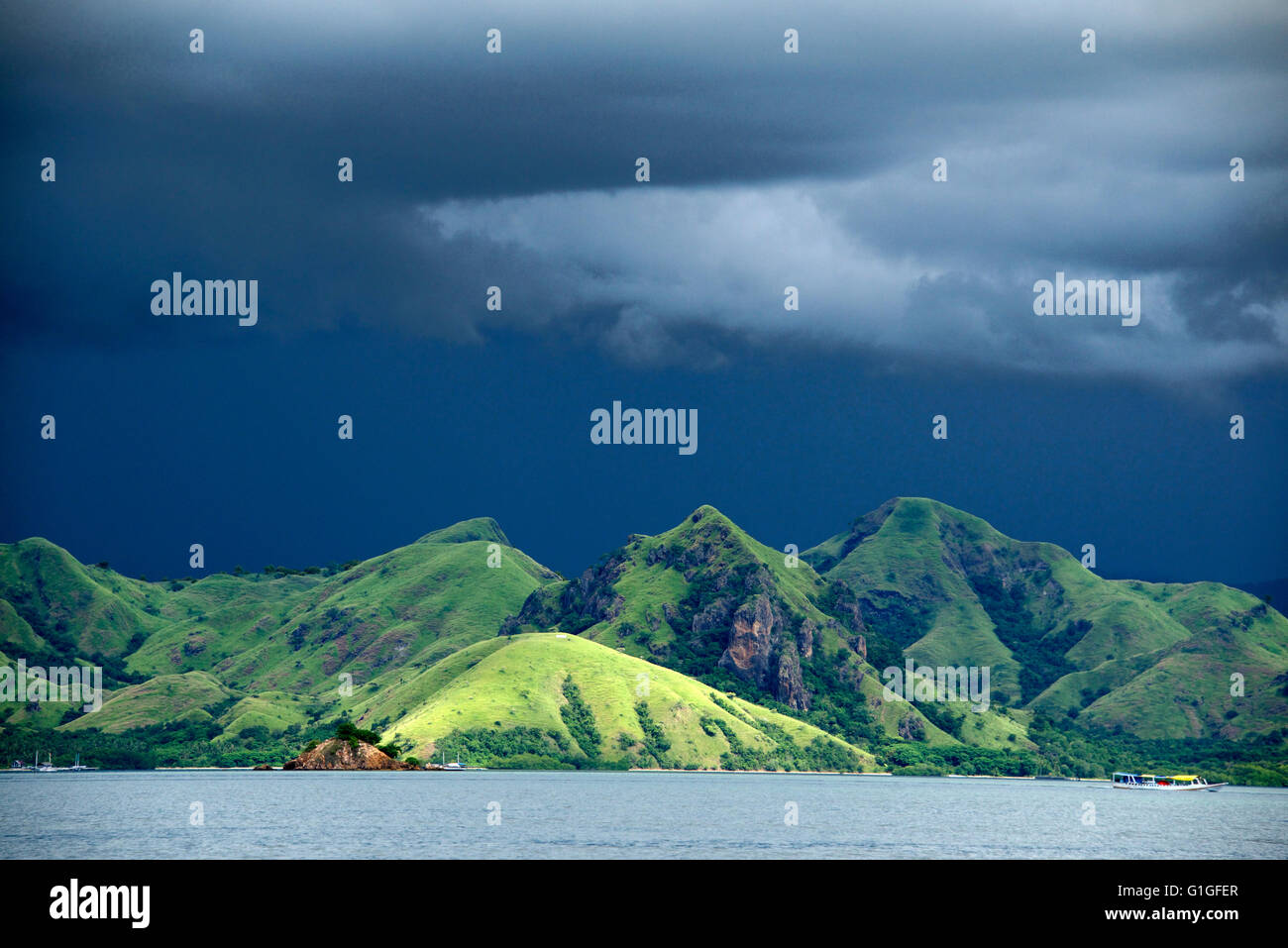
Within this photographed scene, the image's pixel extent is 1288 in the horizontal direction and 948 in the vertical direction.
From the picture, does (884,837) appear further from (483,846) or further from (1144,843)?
(483,846)

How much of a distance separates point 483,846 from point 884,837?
58.0 meters
